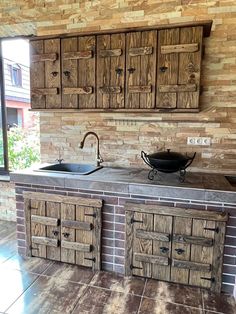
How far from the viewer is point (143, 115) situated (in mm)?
2607

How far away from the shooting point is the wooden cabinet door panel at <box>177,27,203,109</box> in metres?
Answer: 2.13

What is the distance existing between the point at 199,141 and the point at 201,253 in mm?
1051

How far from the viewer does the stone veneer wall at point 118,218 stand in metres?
1.91

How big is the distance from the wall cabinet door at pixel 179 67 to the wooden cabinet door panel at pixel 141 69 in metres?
0.06

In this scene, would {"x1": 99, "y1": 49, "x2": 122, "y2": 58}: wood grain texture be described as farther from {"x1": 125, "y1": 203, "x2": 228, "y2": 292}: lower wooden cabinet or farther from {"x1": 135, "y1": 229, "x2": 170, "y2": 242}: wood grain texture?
{"x1": 135, "y1": 229, "x2": 170, "y2": 242}: wood grain texture

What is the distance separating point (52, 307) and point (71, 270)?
0.46 meters

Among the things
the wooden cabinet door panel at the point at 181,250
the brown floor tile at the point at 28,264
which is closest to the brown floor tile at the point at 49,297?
the brown floor tile at the point at 28,264

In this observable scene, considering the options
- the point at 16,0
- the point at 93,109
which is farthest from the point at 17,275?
the point at 16,0

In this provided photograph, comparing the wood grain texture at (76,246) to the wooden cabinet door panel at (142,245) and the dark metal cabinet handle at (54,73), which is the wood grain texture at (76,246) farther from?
the dark metal cabinet handle at (54,73)

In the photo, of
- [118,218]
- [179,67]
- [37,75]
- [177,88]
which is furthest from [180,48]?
[118,218]

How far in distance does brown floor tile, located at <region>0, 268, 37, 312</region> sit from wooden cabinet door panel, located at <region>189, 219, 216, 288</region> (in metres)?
1.31

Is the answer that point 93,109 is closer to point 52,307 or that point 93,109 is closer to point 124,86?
point 124,86

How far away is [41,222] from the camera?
231 cm

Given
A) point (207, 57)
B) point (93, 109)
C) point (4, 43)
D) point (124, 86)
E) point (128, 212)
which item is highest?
point (4, 43)
